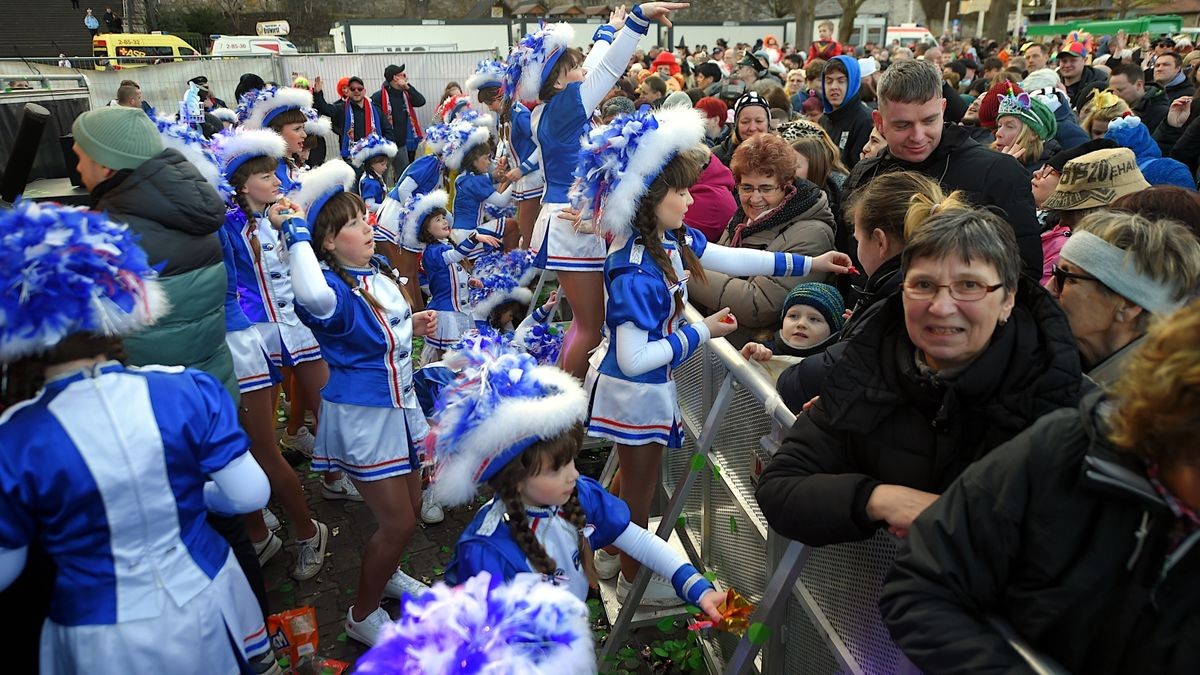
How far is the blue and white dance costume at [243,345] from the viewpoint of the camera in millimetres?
4004

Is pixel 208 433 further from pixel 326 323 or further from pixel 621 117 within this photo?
pixel 621 117

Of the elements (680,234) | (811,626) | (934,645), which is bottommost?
(811,626)

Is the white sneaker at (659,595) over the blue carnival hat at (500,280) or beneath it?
beneath

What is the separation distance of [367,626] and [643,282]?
1.93 m

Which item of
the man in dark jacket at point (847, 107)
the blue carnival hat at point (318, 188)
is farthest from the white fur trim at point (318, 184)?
the man in dark jacket at point (847, 107)

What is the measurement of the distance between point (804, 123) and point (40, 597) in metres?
4.43

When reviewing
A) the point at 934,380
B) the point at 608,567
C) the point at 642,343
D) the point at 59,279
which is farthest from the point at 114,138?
the point at 934,380

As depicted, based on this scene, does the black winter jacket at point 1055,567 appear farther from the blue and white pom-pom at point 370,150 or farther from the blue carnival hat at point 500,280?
the blue and white pom-pom at point 370,150

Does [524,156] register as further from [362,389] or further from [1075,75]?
[1075,75]

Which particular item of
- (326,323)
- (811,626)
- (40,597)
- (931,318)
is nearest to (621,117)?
(326,323)

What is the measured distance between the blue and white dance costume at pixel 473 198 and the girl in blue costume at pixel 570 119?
184 cm

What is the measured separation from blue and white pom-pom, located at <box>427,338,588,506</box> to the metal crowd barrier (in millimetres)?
672

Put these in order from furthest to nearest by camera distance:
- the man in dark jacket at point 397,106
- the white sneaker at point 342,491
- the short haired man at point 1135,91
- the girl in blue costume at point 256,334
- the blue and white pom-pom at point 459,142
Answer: the man in dark jacket at point 397,106
the short haired man at point 1135,91
the blue and white pom-pom at point 459,142
the white sneaker at point 342,491
the girl in blue costume at point 256,334

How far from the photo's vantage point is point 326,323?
3.19 metres
